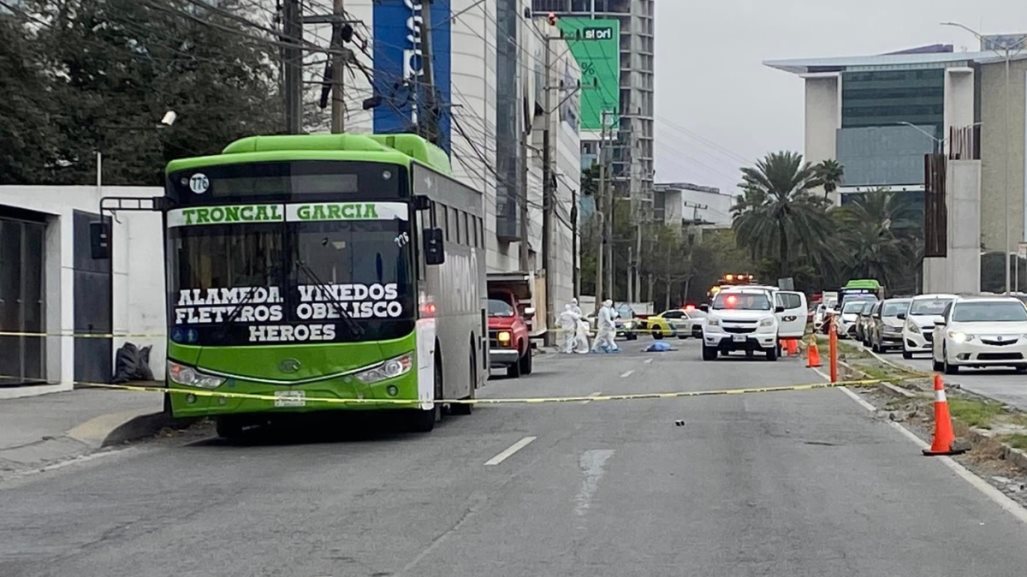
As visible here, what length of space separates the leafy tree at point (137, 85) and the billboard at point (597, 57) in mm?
89600

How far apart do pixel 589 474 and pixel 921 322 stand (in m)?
26.6

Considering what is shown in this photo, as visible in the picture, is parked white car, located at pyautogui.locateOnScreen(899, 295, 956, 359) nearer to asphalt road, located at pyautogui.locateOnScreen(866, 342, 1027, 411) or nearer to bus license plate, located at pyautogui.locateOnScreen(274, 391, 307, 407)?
asphalt road, located at pyautogui.locateOnScreen(866, 342, 1027, 411)

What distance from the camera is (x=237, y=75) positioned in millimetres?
38594

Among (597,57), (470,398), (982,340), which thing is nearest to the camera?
(470,398)

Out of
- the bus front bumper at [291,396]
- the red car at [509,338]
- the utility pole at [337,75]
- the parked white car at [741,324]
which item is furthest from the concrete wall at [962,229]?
the bus front bumper at [291,396]

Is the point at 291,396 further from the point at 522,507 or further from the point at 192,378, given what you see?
the point at 522,507

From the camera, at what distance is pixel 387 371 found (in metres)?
16.1

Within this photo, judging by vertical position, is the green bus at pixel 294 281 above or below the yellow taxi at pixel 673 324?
above

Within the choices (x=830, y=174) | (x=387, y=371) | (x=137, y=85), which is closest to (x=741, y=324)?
(x=137, y=85)

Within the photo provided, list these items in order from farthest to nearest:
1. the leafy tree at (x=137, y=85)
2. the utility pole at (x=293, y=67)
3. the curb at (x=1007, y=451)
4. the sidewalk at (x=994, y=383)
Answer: the leafy tree at (x=137, y=85)
the utility pole at (x=293, y=67)
the sidewalk at (x=994, y=383)
the curb at (x=1007, y=451)

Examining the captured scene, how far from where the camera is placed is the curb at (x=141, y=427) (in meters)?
17.1

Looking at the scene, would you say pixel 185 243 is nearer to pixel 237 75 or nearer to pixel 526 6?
pixel 237 75

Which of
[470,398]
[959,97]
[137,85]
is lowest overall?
[470,398]

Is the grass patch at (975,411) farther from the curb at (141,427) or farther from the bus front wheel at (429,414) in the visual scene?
the curb at (141,427)
